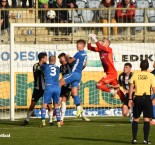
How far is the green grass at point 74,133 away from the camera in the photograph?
66.0ft

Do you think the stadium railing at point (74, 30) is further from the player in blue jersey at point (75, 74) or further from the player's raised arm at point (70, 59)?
the player in blue jersey at point (75, 74)

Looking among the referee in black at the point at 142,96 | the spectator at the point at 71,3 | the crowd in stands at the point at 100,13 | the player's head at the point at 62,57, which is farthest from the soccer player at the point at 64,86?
the referee in black at the point at 142,96

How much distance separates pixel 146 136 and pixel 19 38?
39.9ft

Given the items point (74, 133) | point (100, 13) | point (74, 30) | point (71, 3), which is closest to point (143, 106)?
point (74, 133)

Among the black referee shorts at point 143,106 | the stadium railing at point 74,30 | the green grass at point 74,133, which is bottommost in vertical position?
the green grass at point 74,133

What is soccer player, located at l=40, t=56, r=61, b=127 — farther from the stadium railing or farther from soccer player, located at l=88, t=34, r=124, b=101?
the stadium railing

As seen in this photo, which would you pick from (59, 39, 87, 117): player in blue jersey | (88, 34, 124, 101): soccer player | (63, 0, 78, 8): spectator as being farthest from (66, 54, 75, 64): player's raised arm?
(63, 0, 78, 8): spectator

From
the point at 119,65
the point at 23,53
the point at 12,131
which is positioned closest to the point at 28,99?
the point at 23,53

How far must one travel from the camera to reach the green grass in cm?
2012

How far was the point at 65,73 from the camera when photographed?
26.8 metres

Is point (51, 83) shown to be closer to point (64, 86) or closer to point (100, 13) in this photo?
point (64, 86)

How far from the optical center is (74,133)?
22.5 metres

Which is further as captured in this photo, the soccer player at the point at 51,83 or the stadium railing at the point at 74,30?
the stadium railing at the point at 74,30

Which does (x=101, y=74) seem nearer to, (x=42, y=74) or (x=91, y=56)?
(x=91, y=56)
